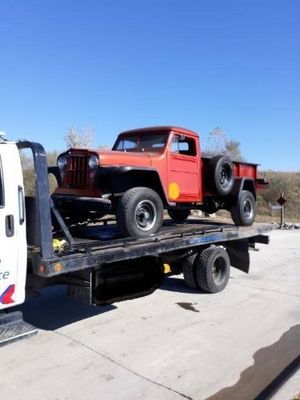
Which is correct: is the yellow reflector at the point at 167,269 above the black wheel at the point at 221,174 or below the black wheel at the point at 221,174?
below

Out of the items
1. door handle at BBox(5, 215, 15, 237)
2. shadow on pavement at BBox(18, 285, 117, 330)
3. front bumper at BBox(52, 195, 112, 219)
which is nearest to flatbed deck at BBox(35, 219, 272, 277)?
front bumper at BBox(52, 195, 112, 219)

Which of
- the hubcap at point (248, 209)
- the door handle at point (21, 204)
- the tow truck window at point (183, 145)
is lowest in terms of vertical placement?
the hubcap at point (248, 209)

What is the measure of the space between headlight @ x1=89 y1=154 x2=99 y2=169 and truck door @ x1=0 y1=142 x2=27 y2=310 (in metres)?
2.06

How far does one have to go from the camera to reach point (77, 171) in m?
6.78

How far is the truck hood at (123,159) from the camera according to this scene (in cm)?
650

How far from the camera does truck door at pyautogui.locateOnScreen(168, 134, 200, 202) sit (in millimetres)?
7391

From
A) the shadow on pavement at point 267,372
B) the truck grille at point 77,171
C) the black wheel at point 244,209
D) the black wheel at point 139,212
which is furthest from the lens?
the black wheel at point 244,209

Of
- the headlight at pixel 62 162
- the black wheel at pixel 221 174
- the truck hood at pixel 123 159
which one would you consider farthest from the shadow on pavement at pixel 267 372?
the headlight at pixel 62 162

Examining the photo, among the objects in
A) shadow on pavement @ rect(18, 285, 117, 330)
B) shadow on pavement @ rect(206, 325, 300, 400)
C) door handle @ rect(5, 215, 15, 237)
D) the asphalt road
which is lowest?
shadow on pavement @ rect(206, 325, 300, 400)

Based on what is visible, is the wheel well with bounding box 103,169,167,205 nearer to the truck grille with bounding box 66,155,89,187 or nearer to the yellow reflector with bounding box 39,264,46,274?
the truck grille with bounding box 66,155,89,187

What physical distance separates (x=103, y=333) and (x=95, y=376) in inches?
47.0

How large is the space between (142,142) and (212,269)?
2.42 metres

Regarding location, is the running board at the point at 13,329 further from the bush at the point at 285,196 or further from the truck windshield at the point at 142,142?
the bush at the point at 285,196

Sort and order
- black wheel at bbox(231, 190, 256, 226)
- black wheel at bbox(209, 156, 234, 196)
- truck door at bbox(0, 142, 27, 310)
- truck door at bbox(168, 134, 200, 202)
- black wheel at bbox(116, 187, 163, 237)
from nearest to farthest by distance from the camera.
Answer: truck door at bbox(0, 142, 27, 310) < black wheel at bbox(116, 187, 163, 237) < truck door at bbox(168, 134, 200, 202) < black wheel at bbox(209, 156, 234, 196) < black wheel at bbox(231, 190, 256, 226)
